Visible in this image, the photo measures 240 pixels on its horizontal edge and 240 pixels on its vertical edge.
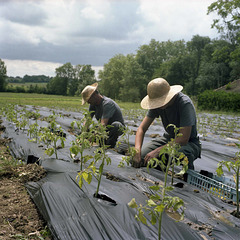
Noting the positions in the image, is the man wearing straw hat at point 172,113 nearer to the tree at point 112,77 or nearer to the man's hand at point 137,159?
the man's hand at point 137,159

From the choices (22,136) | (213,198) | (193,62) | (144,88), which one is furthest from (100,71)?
(213,198)

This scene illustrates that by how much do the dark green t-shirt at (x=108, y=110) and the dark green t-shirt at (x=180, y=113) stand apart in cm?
99

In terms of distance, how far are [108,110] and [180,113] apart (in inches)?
56.4

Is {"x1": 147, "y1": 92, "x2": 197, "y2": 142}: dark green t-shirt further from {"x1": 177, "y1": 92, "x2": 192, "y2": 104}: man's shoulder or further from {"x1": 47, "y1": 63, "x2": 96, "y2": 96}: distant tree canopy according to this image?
{"x1": 47, "y1": 63, "x2": 96, "y2": 96}: distant tree canopy

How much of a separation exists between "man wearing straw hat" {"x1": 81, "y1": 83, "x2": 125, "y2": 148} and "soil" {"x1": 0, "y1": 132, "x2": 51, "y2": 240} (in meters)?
1.41

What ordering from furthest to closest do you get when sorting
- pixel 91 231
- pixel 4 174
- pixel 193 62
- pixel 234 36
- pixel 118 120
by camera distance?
1. pixel 193 62
2. pixel 234 36
3. pixel 118 120
4. pixel 4 174
5. pixel 91 231

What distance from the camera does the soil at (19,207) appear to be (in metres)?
1.95

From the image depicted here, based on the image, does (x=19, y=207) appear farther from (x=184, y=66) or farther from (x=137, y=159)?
(x=184, y=66)

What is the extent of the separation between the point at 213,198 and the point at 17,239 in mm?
1653

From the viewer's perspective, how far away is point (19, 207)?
2.34 m

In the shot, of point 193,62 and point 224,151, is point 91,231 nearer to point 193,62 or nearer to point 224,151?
point 224,151

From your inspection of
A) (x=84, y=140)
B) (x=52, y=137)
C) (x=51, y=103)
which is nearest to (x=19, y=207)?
(x=84, y=140)

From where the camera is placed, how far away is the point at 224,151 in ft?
15.5

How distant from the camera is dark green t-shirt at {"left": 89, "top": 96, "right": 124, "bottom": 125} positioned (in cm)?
404
